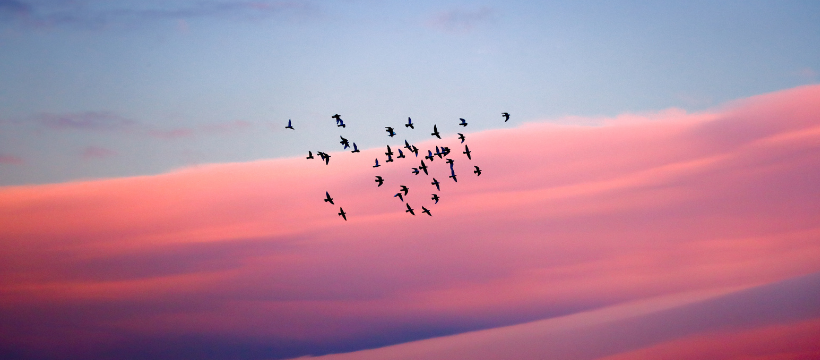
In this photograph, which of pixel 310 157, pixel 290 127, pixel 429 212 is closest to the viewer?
pixel 290 127

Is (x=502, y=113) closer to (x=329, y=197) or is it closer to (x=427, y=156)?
(x=427, y=156)

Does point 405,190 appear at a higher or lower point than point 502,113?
lower

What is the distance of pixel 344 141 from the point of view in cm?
10194

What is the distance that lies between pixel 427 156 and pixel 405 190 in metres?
7.40

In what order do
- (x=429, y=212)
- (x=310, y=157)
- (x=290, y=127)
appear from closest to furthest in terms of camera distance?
1. (x=290, y=127)
2. (x=310, y=157)
3. (x=429, y=212)

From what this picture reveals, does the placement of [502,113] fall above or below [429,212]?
above

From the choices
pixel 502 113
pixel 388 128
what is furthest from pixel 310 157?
pixel 502 113

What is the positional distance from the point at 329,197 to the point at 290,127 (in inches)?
608

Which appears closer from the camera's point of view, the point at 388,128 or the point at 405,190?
the point at 388,128

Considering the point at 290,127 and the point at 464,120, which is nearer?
the point at 290,127

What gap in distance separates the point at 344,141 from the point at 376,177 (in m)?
7.97

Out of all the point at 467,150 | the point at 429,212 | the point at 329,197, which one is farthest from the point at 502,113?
the point at 329,197

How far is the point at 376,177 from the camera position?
4198 inches

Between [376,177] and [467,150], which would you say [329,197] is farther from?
[467,150]
